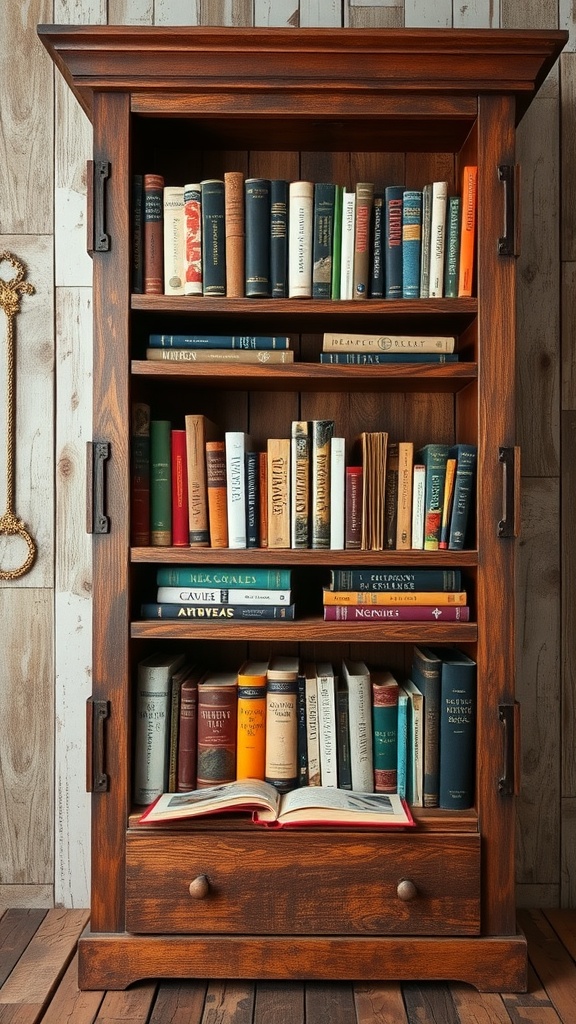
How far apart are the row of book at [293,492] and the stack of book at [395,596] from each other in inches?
2.4

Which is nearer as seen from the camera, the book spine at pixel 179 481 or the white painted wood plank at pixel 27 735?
the book spine at pixel 179 481

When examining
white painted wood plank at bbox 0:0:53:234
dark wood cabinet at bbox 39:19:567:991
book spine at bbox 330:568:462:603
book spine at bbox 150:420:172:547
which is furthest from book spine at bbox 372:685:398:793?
white painted wood plank at bbox 0:0:53:234

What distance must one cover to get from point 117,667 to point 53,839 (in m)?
0.68

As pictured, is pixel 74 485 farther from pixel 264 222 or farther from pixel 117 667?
pixel 264 222

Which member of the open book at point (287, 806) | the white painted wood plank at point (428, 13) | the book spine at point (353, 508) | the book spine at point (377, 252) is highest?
the white painted wood plank at point (428, 13)

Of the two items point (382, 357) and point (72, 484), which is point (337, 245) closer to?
point (382, 357)

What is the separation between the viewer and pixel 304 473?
1.80 meters

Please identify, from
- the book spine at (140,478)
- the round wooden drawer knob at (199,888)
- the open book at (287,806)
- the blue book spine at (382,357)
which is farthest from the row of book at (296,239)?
the round wooden drawer knob at (199,888)

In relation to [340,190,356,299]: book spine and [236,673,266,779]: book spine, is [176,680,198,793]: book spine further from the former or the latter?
[340,190,356,299]: book spine

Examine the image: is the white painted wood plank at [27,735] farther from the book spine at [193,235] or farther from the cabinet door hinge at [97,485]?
the book spine at [193,235]

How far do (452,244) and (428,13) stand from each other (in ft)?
2.47

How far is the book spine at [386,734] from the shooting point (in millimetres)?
1809

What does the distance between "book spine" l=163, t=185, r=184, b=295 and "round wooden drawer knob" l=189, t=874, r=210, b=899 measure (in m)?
1.21

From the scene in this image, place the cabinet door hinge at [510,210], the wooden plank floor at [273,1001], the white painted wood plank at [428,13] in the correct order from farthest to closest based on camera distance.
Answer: the white painted wood plank at [428,13] → the cabinet door hinge at [510,210] → the wooden plank floor at [273,1001]
